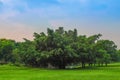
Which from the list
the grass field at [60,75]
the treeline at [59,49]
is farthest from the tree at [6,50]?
the grass field at [60,75]

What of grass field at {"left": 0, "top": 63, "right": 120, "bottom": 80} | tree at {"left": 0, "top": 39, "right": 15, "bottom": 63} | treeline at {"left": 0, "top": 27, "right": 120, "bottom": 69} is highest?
tree at {"left": 0, "top": 39, "right": 15, "bottom": 63}

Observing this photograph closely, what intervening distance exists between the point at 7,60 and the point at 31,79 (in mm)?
66869

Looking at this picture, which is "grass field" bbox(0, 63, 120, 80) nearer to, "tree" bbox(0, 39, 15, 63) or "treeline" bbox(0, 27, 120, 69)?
"treeline" bbox(0, 27, 120, 69)

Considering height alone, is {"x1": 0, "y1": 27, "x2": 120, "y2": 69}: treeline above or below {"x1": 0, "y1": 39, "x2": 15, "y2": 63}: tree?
below

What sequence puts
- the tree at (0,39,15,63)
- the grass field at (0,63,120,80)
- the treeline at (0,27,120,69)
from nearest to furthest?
the grass field at (0,63,120,80), the treeline at (0,27,120,69), the tree at (0,39,15,63)

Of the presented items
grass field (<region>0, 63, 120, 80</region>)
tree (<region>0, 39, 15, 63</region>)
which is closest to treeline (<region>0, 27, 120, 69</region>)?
grass field (<region>0, 63, 120, 80</region>)

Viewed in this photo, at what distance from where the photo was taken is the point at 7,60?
90.2 m

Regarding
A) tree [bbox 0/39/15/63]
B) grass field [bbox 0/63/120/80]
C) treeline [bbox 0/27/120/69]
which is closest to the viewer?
grass field [bbox 0/63/120/80]

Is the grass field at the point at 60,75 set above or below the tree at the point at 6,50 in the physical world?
below

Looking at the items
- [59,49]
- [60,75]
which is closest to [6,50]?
[59,49]

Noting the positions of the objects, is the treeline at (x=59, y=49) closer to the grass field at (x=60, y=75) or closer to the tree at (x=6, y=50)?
the grass field at (x=60, y=75)

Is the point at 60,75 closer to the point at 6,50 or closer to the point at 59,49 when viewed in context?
the point at 59,49

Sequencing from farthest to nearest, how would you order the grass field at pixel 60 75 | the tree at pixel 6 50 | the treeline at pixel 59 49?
the tree at pixel 6 50 < the treeline at pixel 59 49 < the grass field at pixel 60 75

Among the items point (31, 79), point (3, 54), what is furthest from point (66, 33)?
point (3, 54)
